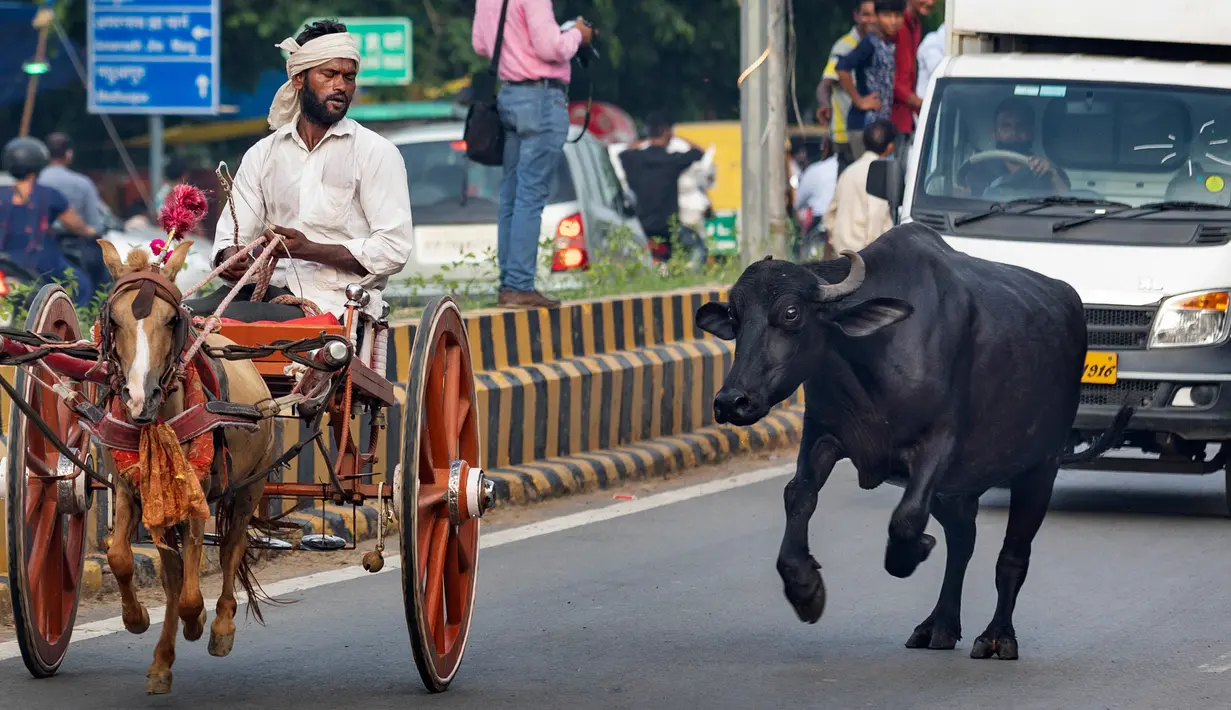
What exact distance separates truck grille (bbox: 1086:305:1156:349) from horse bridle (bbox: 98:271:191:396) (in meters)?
6.05

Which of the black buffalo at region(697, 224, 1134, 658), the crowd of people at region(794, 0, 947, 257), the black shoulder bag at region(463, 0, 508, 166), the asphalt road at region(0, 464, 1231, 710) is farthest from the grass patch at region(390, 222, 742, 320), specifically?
the black buffalo at region(697, 224, 1134, 658)

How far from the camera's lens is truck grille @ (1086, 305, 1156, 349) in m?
10.7

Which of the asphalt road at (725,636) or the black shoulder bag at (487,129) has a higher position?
the black shoulder bag at (487,129)

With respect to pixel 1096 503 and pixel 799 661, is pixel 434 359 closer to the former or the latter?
pixel 799 661

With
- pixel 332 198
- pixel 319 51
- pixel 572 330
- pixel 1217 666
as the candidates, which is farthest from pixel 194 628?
pixel 572 330

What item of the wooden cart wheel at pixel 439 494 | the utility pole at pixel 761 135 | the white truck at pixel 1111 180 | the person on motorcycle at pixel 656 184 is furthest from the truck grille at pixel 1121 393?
the person on motorcycle at pixel 656 184

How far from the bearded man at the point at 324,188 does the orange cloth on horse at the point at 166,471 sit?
4.37 ft

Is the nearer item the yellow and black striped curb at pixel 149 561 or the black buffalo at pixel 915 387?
the black buffalo at pixel 915 387

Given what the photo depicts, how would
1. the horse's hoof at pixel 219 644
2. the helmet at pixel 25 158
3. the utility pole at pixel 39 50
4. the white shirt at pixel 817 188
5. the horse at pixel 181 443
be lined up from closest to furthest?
the horse at pixel 181 443, the horse's hoof at pixel 219 644, the helmet at pixel 25 158, the white shirt at pixel 817 188, the utility pole at pixel 39 50

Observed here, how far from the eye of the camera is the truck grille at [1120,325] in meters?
10.7

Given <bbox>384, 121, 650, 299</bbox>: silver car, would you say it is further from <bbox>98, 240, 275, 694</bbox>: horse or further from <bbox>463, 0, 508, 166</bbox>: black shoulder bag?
<bbox>98, 240, 275, 694</bbox>: horse

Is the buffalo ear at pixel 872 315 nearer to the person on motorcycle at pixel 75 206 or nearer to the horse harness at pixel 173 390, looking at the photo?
the horse harness at pixel 173 390

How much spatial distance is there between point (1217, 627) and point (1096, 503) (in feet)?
11.2

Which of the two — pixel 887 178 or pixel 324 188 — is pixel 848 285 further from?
pixel 887 178
